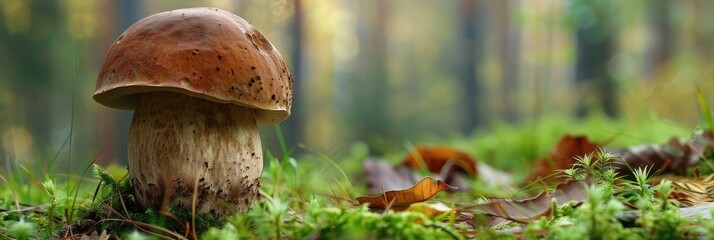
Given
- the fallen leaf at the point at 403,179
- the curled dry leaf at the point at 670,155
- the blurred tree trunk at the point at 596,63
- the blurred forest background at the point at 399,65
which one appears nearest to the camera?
the curled dry leaf at the point at 670,155

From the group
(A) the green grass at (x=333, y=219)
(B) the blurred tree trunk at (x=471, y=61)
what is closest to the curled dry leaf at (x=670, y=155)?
(A) the green grass at (x=333, y=219)

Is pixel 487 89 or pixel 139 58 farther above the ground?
pixel 139 58

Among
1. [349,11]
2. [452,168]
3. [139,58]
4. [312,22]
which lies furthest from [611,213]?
[349,11]

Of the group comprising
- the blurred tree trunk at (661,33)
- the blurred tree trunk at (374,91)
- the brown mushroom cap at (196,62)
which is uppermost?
the blurred tree trunk at (661,33)

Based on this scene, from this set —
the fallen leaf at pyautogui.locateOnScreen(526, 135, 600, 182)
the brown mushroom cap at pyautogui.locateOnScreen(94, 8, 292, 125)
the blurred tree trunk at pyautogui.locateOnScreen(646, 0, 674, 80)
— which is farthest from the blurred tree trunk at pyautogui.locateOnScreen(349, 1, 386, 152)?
the brown mushroom cap at pyautogui.locateOnScreen(94, 8, 292, 125)

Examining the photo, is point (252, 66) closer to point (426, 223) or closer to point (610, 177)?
point (426, 223)

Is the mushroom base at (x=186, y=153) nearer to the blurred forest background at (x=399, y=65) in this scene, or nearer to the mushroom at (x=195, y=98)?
the mushroom at (x=195, y=98)

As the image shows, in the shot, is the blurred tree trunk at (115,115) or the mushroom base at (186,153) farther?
the blurred tree trunk at (115,115)
